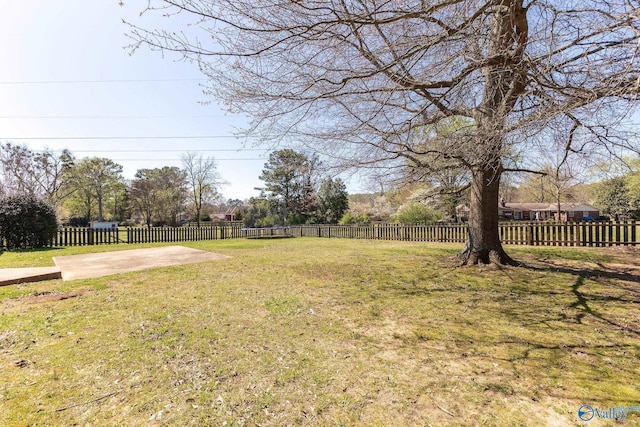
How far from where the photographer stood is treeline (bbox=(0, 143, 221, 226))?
25.9m

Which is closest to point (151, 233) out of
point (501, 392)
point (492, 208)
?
point (492, 208)

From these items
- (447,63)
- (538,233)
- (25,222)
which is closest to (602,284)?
(447,63)

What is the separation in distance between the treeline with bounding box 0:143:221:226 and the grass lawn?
30.7 m

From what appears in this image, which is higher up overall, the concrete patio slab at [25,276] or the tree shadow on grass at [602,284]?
the concrete patio slab at [25,276]

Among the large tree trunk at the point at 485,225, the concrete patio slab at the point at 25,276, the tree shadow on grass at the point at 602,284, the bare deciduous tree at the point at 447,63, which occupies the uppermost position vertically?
Result: the bare deciduous tree at the point at 447,63

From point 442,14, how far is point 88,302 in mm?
6111

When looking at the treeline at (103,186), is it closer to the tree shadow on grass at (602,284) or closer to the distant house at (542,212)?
the tree shadow on grass at (602,284)

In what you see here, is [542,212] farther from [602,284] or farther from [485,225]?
[602,284]

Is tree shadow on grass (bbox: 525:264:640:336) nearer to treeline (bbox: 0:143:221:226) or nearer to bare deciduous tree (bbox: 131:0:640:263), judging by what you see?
bare deciduous tree (bbox: 131:0:640:263)

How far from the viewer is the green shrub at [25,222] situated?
10.1m

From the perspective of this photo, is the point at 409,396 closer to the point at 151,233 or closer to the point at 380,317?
the point at 380,317

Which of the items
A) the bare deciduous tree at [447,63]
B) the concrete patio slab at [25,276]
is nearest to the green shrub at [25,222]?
the concrete patio slab at [25,276]

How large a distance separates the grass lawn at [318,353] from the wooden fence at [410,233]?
5.95m

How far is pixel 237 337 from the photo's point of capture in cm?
298
